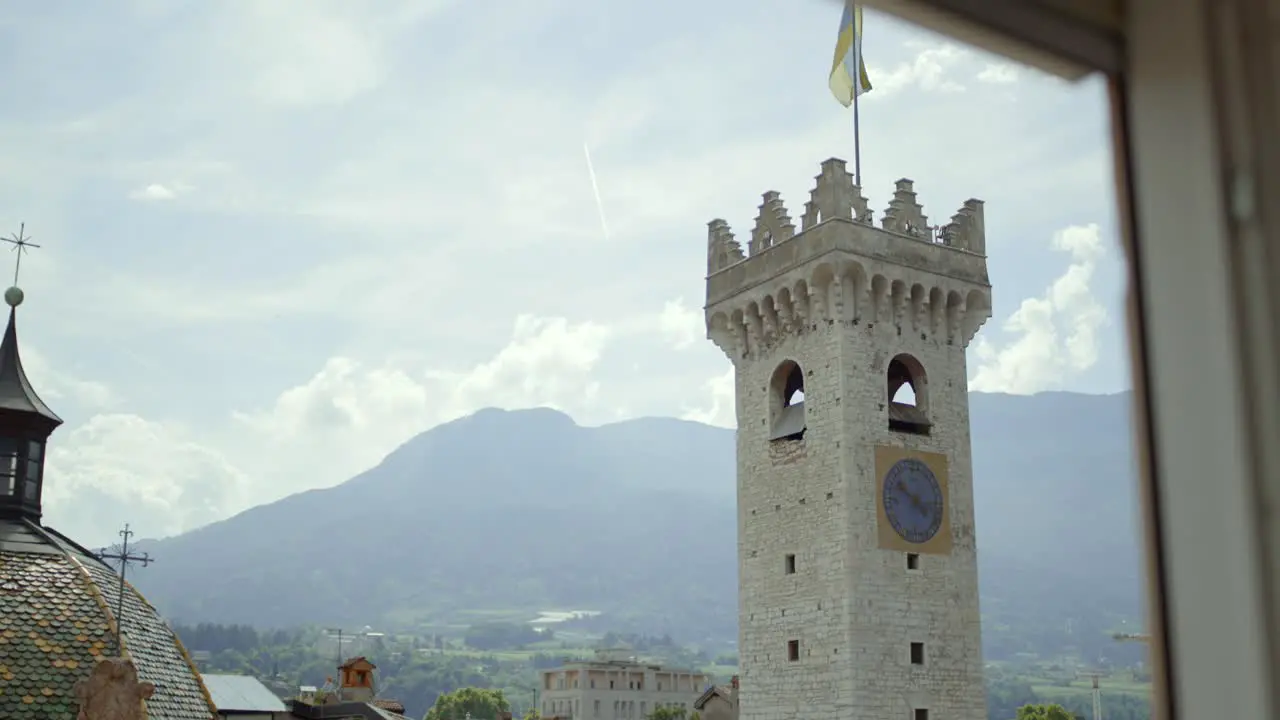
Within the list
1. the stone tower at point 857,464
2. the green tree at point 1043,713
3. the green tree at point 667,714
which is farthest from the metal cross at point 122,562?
the green tree at point 667,714

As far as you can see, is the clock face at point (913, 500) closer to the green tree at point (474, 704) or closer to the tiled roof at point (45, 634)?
the tiled roof at point (45, 634)

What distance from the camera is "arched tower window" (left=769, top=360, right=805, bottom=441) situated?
29406 millimetres

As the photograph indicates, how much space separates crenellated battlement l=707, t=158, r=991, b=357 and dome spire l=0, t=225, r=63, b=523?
15.0m

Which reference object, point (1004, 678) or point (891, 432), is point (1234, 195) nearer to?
point (891, 432)

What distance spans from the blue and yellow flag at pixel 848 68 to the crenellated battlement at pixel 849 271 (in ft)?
10.1

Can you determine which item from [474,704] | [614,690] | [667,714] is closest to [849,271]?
[667,714]

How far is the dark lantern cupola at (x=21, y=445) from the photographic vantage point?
932 inches

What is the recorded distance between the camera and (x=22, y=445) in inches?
942

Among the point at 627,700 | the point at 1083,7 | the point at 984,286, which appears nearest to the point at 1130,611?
the point at 627,700

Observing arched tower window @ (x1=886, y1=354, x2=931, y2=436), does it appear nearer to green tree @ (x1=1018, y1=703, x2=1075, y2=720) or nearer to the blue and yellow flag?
the blue and yellow flag

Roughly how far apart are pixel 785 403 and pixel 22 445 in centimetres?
1589

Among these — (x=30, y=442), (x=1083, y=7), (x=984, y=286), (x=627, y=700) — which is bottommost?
(x=627, y=700)

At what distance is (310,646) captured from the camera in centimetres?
18225

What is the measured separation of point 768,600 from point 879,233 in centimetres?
842
